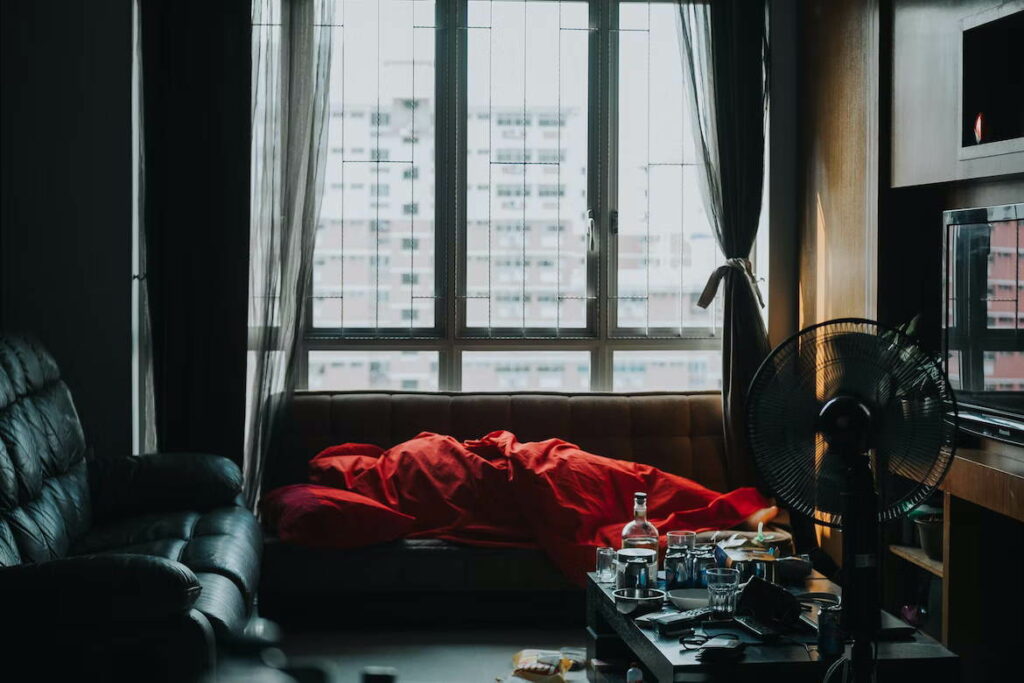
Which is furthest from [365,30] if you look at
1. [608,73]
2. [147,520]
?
[147,520]

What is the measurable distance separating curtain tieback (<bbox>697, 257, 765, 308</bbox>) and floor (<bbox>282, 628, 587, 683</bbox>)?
5.13ft

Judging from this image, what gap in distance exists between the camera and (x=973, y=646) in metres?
3.23

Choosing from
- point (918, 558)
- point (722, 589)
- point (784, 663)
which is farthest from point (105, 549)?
point (918, 558)

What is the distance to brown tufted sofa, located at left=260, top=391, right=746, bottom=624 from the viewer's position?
375 centimetres

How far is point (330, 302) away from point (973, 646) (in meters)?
2.81

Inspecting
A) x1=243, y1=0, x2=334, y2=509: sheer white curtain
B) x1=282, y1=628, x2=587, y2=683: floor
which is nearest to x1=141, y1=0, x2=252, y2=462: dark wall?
x1=243, y1=0, x2=334, y2=509: sheer white curtain

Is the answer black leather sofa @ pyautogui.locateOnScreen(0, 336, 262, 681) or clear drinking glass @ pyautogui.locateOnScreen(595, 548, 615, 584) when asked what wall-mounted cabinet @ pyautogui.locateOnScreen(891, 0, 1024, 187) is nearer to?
clear drinking glass @ pyautogui.locateOnScreen(595, 548, 615, 584)

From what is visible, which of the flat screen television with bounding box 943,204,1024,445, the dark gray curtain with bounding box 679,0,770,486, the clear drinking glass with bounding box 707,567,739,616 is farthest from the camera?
the dark gray curtain with bounding box 679,0,770,486

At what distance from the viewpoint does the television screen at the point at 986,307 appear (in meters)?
3.03

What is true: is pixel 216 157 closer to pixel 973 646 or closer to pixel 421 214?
pixel 421 214

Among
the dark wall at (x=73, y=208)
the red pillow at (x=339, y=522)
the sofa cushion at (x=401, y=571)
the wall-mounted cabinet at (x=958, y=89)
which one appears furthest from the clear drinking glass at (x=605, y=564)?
the dark wall at (x=73, y=208)

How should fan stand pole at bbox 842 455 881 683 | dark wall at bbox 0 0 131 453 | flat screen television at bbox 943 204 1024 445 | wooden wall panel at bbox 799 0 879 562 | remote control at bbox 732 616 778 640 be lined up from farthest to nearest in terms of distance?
dark wall at bbox 0 0 131 453 < wooden wall panel at bbox 799 0 879 562 < flat screen television at bbox 943 204 1024 445 < remote control at bbox 732 616 778 640 < fan stand pole at bbox 842 455 881 683

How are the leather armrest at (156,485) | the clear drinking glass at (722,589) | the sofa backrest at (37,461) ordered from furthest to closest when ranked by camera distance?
the leather armrest at (156,485) → the sofa backrest at (37,461) → the clear drinking glass at (722,589)

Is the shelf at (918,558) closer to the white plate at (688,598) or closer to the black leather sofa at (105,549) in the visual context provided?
the white plate at (688,598)
